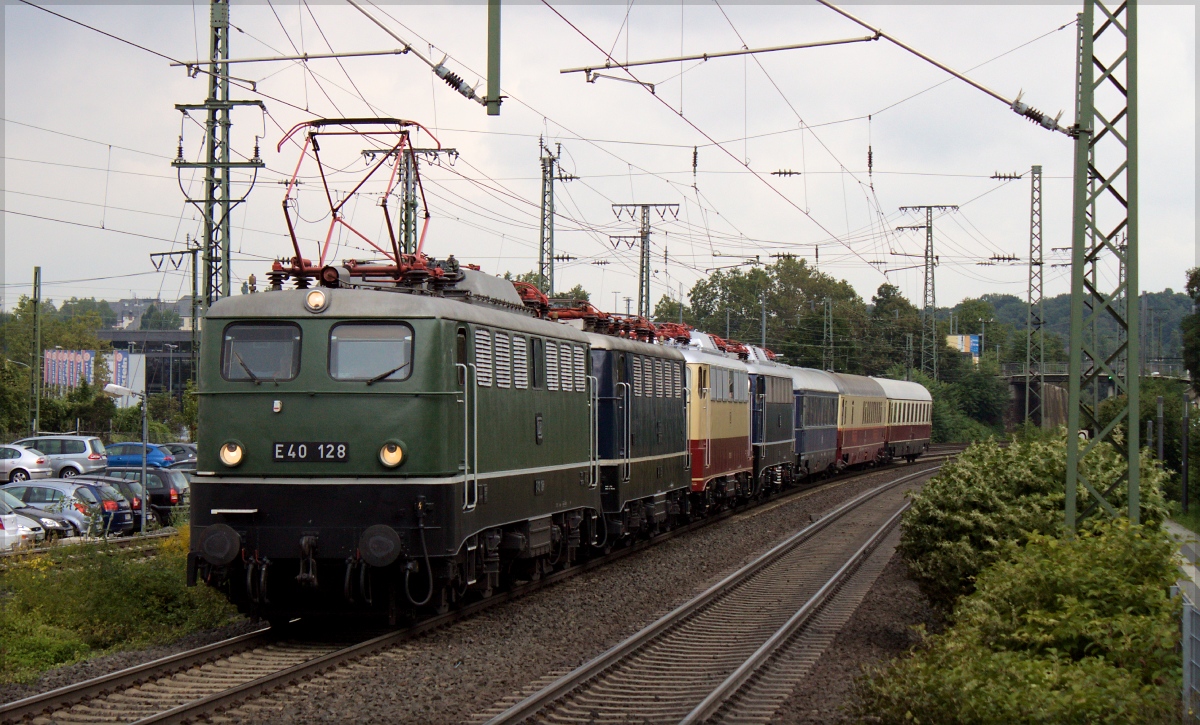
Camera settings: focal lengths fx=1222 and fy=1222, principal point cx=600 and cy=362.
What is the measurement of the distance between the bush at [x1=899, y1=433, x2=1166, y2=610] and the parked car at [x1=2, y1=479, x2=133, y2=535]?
1512cm

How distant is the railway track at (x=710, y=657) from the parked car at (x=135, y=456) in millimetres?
22639

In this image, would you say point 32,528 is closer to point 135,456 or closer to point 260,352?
point 260,352

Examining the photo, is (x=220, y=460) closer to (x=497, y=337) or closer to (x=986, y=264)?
(x=497, y=337)

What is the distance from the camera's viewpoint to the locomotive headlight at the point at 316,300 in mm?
11898

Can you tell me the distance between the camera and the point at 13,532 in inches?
790

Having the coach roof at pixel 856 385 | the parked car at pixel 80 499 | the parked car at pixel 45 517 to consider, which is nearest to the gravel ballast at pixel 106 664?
the parked car at pixel 45 517

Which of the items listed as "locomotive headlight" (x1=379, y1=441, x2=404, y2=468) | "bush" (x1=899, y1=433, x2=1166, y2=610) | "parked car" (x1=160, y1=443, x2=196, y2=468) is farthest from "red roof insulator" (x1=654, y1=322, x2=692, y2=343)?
"parked car" (x1=160, y1=443, x2=196, y2=468)

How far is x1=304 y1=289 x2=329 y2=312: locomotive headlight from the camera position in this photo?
1190 centimetres

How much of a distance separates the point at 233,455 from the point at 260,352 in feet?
3.40

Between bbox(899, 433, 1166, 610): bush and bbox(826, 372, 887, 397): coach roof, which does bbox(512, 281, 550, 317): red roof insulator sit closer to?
bbox(899, 433, 1166, 610): bush

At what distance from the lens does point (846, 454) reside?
1736 inches

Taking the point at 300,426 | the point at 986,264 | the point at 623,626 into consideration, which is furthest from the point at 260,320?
the point at 986,264

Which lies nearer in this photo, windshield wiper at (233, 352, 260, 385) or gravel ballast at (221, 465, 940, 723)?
gravel ballast at (221, 465, 940, 723)

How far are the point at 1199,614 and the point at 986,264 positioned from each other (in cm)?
→ 5661
